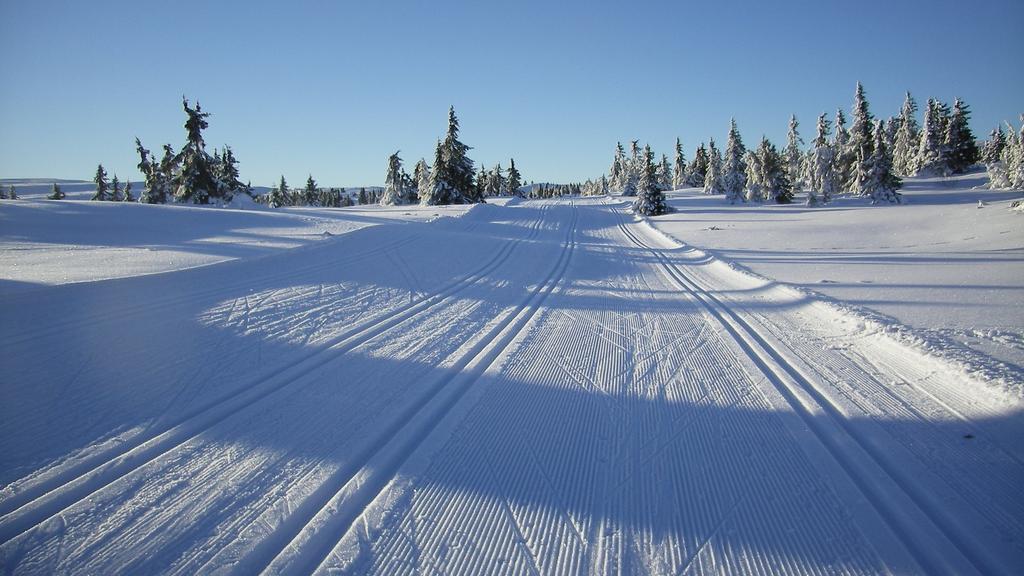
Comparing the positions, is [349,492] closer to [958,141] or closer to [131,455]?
[131,455]

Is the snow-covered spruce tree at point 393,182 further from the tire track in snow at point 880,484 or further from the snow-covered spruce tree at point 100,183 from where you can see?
the tire track in snow at point 880,484

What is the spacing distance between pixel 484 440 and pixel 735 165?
5379cm

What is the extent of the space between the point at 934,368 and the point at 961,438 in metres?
1.40

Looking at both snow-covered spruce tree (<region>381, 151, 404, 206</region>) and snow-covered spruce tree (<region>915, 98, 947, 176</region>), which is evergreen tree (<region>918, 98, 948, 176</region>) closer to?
snow-covered spruce tree (<region>915, 98, 947, 176</region>)

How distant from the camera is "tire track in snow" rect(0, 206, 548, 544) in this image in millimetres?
2635

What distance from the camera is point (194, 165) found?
2966cm

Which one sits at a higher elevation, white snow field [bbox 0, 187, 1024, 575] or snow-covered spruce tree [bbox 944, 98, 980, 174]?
snow-covered spruce tree [bbox 944, 98, 980, 174]

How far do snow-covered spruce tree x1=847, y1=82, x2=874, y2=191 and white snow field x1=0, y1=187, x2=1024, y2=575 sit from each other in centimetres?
4318

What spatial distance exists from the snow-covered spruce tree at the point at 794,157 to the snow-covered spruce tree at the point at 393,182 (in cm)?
4636

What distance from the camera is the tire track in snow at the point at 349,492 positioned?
2334 mm

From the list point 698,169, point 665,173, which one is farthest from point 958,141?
point 665,173

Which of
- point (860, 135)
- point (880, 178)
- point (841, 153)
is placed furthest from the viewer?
point (841, 153)

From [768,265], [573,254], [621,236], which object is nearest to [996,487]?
[768,265]

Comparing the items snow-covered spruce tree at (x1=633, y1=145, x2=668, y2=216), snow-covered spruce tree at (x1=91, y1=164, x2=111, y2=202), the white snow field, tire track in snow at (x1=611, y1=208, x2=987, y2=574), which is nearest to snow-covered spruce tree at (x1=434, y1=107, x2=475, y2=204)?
snow-covered spruce tree at (x1=633, y1=145, x2=668, y2=216)
